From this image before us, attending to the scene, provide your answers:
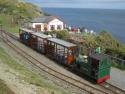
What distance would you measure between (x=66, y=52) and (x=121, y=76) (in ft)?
23.9

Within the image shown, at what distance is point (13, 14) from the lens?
84375 millimetres

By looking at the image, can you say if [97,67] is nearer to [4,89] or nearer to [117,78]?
[117,78]

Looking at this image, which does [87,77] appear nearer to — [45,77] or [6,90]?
[45,77]

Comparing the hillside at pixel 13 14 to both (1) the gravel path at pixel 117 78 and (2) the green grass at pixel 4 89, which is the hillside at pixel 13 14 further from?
(2) the green grass at pixel 4 89

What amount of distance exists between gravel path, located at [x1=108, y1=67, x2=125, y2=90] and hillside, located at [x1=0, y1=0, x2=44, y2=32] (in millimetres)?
37842

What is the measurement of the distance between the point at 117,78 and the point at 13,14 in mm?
63386

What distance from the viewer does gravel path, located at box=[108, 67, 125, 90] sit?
2452 cm

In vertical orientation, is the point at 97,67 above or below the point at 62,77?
above

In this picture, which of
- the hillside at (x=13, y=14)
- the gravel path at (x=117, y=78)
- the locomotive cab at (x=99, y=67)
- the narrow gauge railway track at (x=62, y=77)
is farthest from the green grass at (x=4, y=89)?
the hillside at (x=13, y=14)

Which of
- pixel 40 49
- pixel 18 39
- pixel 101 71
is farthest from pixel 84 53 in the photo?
pixel 18 39

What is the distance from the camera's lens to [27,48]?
41781 millimetres

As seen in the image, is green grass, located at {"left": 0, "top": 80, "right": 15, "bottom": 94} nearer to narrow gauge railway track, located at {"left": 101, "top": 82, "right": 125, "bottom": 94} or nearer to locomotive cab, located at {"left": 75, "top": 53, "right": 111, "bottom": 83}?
narrow gauge railway track, located at {"left": 101, "top": 82, "right": 125, "bottom": 94}

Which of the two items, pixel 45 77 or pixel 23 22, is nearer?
pixel 45 77

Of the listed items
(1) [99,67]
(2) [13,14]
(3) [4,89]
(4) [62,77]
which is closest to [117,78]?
(1) [99,67]
